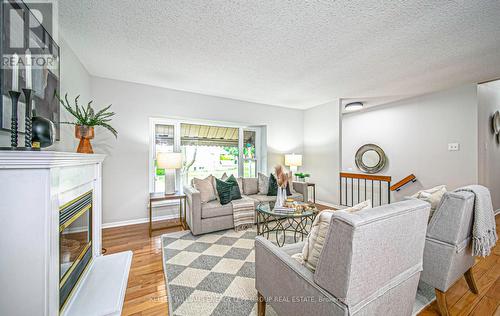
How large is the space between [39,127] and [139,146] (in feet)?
7.55

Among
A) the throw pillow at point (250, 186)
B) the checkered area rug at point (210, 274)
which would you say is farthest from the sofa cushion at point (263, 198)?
the checkered area rug at point (210, 274)

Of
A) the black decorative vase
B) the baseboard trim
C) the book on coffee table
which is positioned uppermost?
the black decorative vase

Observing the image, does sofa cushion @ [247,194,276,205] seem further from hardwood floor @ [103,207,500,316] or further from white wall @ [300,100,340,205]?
white wall @ [300,100,340,205]

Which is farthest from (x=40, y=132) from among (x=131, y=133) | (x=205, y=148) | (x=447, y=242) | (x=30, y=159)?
(x=205, y=148)

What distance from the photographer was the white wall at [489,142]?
3377mm

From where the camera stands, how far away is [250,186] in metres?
3.78

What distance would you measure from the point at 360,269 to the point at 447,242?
1106 millimetres

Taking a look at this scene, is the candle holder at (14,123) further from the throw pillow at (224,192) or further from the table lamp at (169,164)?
the throw pillow at (224,192)

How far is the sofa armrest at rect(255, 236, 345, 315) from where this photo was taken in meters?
0.87

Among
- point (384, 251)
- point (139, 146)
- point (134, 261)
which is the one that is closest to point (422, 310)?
point (384, 251)

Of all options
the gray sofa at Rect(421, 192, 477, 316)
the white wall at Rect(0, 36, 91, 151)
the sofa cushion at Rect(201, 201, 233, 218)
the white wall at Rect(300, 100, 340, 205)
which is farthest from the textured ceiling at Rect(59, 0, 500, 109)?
the sofa cushion at Rect(201, 201, 233, 218)

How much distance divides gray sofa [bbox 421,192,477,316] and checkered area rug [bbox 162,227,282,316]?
1218mm

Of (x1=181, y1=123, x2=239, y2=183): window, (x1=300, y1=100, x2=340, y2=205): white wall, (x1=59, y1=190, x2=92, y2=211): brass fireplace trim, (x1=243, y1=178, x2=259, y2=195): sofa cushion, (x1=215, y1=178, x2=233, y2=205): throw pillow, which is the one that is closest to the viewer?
(x1=59, y1=190, x2=92, y2=211): brass fireplace trim

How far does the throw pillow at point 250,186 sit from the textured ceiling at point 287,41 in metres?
1.86
